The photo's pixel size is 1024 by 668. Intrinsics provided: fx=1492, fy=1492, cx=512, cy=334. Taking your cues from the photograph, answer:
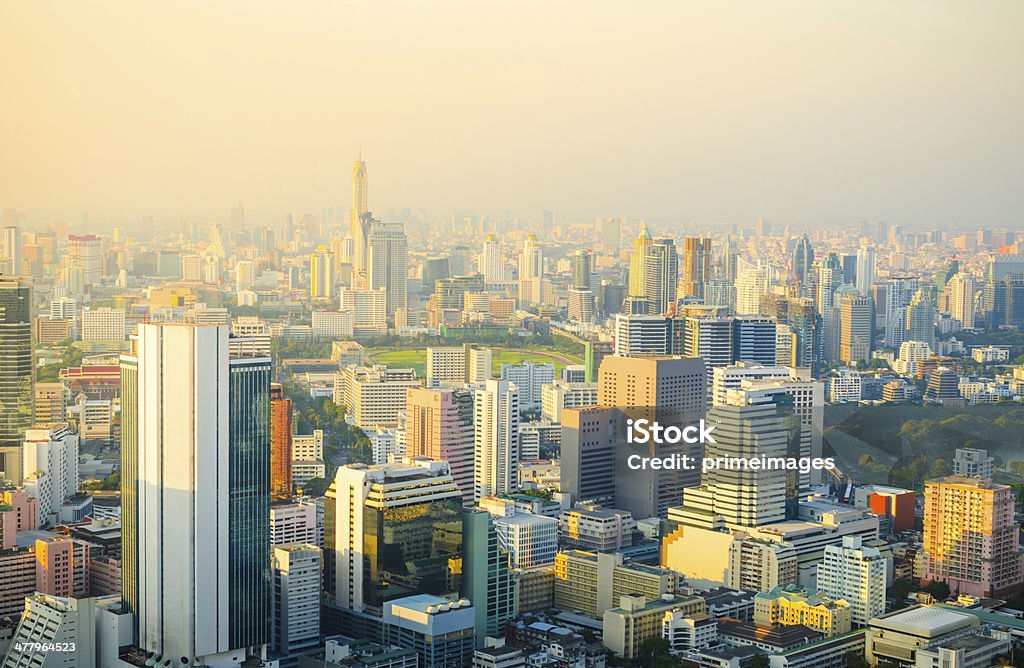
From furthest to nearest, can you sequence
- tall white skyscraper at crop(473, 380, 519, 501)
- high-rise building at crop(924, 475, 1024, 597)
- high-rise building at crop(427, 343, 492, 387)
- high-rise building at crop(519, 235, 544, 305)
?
high-rise building at crop(519, 235, 544, 305), high-rise building at crop(427, 343, 492, 387), tall white skyscraper at crop(473, 380, 519, 501), high-rise building at crop(924, 475, 1024, 597)

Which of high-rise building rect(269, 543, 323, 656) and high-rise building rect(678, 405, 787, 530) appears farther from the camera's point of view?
high-rise building rect(678, 405, 787, 530)

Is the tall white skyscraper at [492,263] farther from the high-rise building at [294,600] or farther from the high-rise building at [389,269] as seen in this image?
the high-rise building at [294,600]

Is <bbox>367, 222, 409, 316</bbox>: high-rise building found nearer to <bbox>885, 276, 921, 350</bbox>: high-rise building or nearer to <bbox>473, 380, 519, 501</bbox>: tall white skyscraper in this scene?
<bbox>885, 276, 921, 350</bbox>: high-rise building

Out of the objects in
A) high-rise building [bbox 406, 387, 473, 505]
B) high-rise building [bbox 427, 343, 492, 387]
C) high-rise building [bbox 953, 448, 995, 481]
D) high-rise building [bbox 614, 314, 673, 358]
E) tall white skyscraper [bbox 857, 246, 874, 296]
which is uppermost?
tall white skyscraper [bbox 857, 246, 874, 296]

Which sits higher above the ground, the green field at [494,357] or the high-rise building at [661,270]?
the high-rise building at [661,270]

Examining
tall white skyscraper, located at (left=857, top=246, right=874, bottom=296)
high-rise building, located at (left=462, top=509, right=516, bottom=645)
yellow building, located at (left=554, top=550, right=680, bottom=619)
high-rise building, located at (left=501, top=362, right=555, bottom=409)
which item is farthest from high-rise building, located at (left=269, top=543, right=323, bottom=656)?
tall white skyscraper, located at (left=857, top=246, right=874, bottom=296)

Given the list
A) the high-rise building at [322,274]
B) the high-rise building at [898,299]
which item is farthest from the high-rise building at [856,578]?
the high-rise building at [898,299]
